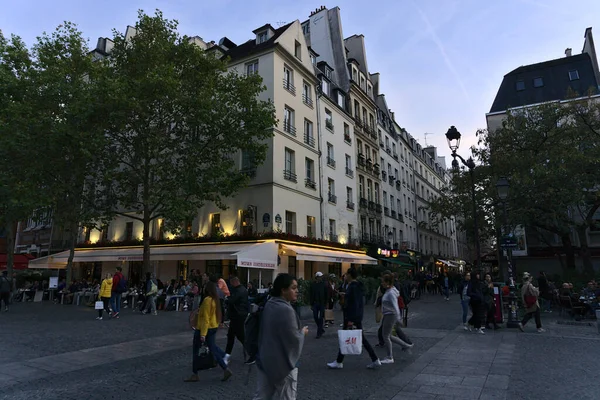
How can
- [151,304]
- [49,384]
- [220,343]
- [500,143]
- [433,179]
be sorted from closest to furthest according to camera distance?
[49,384], [220,343], [151,304], [500,143], [433,179]

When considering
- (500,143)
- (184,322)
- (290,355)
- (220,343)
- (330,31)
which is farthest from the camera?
(330,31)

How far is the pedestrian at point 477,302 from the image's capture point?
10.6 m

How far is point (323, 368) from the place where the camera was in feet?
22.5

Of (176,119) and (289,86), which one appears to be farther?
(289,86)

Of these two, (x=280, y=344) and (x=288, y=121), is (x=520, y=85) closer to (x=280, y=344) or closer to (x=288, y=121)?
(x=288, y=121)

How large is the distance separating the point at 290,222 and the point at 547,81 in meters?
28.2

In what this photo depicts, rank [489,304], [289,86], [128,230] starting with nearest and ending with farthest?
[489,304]
[289,86]
[128,230]

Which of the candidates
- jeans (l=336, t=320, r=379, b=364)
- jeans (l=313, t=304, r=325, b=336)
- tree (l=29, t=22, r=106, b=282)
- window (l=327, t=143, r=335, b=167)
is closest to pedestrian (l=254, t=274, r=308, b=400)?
jeans (l=336, t=320, r=379, b=364)

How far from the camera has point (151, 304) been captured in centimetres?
1559

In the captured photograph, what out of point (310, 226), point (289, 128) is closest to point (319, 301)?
point (310, 226)

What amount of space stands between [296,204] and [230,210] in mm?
3881

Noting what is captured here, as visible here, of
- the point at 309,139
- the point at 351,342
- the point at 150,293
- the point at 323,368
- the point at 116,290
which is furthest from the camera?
the point at 309,139

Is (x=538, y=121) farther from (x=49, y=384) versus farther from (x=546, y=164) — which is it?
(x=49, y=384)

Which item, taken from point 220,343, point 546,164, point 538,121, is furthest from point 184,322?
point 538,121
